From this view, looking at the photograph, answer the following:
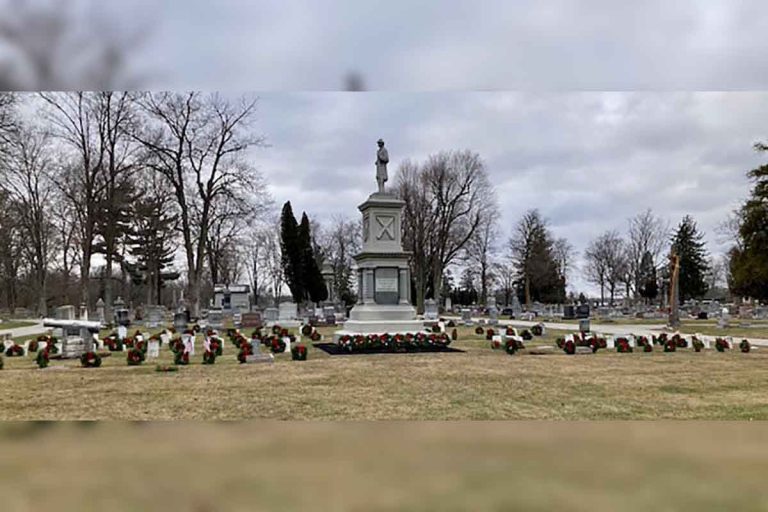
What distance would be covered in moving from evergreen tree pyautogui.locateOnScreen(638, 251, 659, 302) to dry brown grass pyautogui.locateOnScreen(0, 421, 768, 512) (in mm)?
53939

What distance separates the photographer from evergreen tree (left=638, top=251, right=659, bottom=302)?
184 feet

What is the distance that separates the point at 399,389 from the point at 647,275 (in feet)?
180

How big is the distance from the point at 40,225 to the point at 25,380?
2980 cm

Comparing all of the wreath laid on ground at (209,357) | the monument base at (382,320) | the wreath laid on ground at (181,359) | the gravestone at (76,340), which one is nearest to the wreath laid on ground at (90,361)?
the wreath laid on ground at (181,359)

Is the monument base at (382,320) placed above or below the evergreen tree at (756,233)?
below

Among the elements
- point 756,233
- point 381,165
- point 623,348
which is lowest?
point 623,348

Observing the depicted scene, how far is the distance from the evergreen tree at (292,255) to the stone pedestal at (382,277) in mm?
27122

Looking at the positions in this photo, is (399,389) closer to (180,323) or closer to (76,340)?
(76,340)

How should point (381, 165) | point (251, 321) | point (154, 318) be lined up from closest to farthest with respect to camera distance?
1. point (381, 165)
2. point (251, 321)
3. point (154, 318)

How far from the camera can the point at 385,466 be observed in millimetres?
4574

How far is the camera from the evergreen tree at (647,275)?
56.1 metres

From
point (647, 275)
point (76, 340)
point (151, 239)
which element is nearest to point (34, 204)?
point (151, 239)

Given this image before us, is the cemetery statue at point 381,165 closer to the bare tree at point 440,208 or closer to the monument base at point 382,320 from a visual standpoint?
the monument base at point 382,320

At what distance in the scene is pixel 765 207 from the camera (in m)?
28.8
